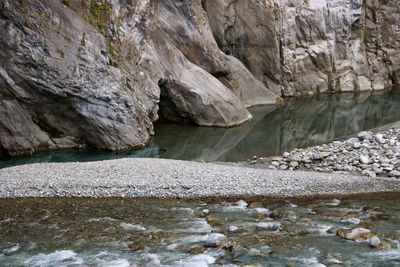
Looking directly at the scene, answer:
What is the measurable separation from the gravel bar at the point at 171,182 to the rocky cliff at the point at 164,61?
4.98m

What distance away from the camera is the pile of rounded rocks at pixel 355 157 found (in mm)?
16163

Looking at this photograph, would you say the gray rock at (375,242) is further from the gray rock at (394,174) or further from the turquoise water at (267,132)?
the turquoise water at (267,132)

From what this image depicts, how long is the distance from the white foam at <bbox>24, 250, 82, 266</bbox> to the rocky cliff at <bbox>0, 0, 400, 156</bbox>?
34.8 feet

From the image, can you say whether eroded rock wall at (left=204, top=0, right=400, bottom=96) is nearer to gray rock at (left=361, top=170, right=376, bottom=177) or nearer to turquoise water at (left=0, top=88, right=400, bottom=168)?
turquoise water at (left=0, top=88, right=400, bottom=168)

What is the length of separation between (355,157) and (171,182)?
7221 millimetres

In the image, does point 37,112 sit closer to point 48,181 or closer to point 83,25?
point 83,25

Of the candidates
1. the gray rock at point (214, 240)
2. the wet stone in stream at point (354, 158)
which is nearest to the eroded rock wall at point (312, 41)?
the wet stone in stream at point (354, 158)

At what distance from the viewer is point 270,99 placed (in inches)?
1348

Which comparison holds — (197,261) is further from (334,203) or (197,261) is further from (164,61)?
(164,61)

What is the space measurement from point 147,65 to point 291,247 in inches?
625

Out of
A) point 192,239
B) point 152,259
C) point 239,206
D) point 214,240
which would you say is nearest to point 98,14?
point 239,206

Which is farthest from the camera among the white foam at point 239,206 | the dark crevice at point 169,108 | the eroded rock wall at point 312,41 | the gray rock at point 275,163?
the eroded rock wall at point 312,41

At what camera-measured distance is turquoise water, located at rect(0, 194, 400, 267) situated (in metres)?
9.61

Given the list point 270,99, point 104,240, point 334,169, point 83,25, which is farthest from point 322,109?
point 104,240
